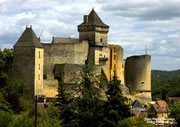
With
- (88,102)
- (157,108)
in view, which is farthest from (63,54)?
(88,102)

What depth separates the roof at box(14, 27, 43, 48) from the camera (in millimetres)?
58287

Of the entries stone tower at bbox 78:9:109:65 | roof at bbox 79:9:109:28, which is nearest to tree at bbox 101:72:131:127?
stone tower at bbox 78:9:109:65

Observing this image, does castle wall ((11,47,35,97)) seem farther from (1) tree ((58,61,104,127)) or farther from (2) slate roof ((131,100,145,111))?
(2) slate roof ((131,100,145,111))

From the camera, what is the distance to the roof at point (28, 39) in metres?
58.3

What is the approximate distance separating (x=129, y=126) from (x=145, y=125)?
2.76 metres

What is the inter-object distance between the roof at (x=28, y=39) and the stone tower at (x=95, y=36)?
1095 cm

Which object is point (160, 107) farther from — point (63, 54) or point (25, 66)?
point (25, 66)

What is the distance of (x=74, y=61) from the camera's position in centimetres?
6644

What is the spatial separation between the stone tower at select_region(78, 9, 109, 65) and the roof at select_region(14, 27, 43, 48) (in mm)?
10945

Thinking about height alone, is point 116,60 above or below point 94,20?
below

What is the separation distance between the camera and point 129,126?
4309 cm

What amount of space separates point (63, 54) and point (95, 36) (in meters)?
5.67

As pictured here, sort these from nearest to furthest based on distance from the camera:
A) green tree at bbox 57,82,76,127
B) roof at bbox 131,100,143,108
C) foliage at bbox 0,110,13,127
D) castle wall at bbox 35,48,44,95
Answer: foliage at bbox 0,110,13,127
green tree at bbox 57,82,76,127
castle wall at bbox 35,48,44,95
roof at bbox 131,100,143,108

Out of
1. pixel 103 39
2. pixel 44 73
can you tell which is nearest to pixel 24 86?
pixel 44 73
